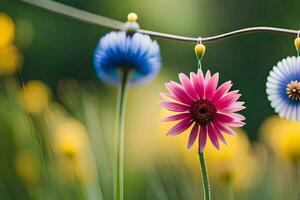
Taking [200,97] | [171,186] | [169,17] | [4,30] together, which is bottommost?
[171,186]

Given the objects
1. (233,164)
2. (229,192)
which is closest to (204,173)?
(229,192)

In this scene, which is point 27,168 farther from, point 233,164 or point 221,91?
point 221,91

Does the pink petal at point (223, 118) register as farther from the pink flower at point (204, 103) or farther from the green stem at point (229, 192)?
the green stem at point (229, 192)

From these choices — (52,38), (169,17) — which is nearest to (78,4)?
(52,38)

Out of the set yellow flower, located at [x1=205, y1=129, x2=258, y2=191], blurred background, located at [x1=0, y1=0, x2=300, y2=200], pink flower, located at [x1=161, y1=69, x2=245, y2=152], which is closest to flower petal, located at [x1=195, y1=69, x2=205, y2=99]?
pink flower, located at [x1=161, y1=69, x2=245, y2=152]

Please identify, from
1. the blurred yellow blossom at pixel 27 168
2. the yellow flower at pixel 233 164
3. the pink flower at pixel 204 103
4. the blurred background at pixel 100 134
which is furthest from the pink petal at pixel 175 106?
the blurred yellow blossom at pixel 27 168

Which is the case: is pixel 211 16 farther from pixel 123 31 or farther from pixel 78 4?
pixel 123 31
